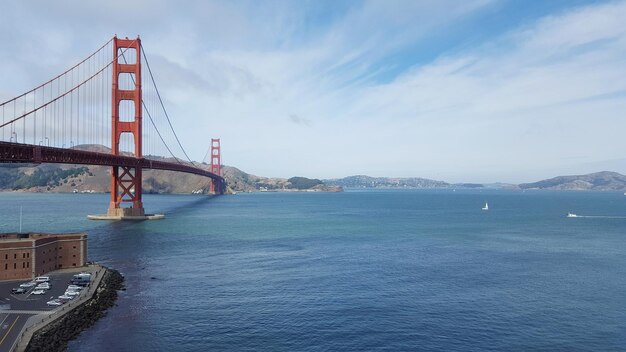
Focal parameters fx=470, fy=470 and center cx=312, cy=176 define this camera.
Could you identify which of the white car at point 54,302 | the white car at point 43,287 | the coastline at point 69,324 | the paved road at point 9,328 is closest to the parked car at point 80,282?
the coastline at point 69,324

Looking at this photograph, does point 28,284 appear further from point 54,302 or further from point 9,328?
point 9,328

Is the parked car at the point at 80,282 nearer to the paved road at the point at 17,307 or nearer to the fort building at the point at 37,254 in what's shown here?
the paved road at the point at 17,307

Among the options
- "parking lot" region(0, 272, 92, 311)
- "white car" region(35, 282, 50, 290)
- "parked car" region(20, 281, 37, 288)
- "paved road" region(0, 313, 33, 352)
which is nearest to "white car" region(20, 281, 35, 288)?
"parked car" region(20, 281, 37, 288)

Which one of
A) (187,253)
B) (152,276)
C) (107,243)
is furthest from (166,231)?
(152,276)

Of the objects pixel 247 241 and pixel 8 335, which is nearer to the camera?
pixel 8 335

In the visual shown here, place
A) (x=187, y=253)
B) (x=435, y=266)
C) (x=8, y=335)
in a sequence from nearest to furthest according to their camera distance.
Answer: (x=8, y=335) < (x=435, y=266) < (x=187, y=253)

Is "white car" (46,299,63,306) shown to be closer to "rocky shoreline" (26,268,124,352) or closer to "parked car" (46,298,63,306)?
"parked car" (46,298,63,306)

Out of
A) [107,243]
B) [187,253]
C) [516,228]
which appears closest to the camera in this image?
[187,253]

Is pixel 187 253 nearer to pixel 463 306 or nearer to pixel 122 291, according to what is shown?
pixel 122 291
